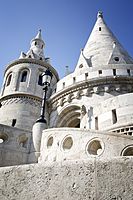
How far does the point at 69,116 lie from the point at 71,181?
1201 cm

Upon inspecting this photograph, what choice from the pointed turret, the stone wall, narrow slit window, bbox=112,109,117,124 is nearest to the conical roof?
Result: the pointed turret

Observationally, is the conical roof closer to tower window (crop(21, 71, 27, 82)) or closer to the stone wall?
tower window (crop(21, 71, 27, 82))

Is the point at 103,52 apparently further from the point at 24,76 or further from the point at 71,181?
the point at 71,181

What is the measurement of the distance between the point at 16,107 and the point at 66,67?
42.8 ft

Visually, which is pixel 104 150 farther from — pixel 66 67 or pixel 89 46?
pixel 66 67

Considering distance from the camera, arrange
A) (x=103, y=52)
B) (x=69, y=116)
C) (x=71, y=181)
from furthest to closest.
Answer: (x=103, y=52)
(x=69, y=116)
(x=71, y=181)

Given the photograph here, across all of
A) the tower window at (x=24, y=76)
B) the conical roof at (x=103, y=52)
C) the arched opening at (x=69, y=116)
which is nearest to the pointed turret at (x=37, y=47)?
the tower window at (x=24, y=76)

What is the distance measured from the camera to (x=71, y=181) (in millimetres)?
3025

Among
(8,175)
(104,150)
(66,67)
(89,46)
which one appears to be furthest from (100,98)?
(66,67)

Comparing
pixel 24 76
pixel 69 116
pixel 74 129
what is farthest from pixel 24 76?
pixel 74 129

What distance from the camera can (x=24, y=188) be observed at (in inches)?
123

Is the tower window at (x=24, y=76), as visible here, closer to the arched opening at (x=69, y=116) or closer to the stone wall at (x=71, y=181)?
the arched opening at (x=69, y=116)

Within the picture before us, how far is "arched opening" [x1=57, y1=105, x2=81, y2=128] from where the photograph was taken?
14.7m

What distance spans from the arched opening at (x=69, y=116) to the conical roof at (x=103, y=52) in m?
3.80
